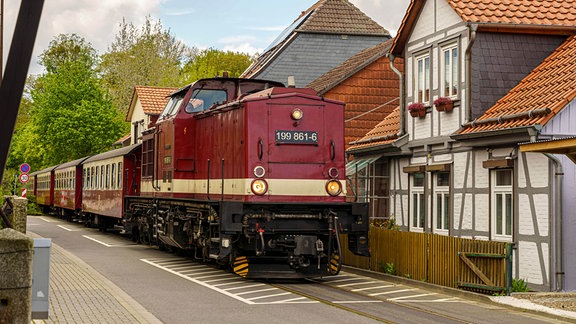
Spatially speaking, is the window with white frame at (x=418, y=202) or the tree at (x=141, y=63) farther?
the tree at (x=141, y=63)

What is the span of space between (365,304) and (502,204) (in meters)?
4.98

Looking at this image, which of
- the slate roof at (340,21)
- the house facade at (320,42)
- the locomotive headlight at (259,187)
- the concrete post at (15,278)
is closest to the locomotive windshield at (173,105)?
the locomotive headlight at (259,187)

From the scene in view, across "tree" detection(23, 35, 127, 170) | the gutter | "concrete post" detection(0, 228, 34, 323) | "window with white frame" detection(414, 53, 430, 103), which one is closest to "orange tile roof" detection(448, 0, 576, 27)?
"window with white frame" detection(414, 53, 430, 103)

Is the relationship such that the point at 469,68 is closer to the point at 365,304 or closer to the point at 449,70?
the point at 449,70

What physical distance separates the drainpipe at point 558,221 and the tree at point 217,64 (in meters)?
55.5

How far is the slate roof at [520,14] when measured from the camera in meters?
18.8

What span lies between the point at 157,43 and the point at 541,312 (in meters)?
63.3

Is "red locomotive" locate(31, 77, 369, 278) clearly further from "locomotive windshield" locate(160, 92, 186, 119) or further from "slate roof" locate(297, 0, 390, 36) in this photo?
"slate roof" locate(297, 0, 390, 36)

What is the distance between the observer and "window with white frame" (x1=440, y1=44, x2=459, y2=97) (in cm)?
1948

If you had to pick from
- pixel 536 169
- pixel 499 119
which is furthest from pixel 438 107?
pixel 536 169

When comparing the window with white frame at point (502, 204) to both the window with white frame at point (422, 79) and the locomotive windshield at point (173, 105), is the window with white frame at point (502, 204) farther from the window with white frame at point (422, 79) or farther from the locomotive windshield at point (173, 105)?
the locomotive windshield at point (173, 105)

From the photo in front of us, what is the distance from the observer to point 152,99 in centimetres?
5356

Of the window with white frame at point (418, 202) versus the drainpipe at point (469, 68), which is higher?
the drainpipe at point (469, 68)

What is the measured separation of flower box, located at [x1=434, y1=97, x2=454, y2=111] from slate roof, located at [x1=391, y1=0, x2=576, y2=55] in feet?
5.58
